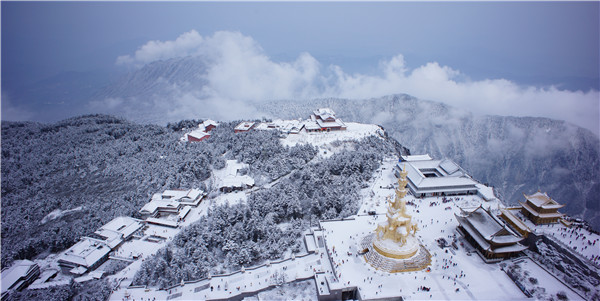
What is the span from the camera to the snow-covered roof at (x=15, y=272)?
24344mm

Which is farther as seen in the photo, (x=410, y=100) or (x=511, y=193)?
(x=410, y=100)

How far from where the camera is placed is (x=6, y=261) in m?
27.5

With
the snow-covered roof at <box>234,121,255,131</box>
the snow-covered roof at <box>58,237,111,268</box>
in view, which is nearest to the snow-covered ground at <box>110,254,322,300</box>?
the snow-covered roof at <box>58,237,111,268</box>

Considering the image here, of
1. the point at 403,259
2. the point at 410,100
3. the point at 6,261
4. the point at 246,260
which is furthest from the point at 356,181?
the point at 410,100

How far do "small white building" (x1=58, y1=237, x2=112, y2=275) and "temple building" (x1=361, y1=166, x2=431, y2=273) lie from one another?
24.4m

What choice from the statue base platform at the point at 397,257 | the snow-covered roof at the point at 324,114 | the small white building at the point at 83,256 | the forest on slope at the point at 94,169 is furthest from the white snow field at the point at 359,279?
the snow-covered roof at the point at 324,114

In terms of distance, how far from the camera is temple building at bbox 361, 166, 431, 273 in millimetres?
23323

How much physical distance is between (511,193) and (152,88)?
124m

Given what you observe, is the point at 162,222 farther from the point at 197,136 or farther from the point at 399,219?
the point at 399,219

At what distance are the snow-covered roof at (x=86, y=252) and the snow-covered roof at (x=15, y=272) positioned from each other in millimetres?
2284

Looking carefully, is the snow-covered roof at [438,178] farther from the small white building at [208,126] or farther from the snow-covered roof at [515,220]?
the small white building at [208,126]

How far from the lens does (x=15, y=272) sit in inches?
1000

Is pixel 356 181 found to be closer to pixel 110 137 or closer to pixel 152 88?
pixel 110 137

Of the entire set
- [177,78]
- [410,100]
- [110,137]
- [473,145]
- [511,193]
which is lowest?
[511,193]
